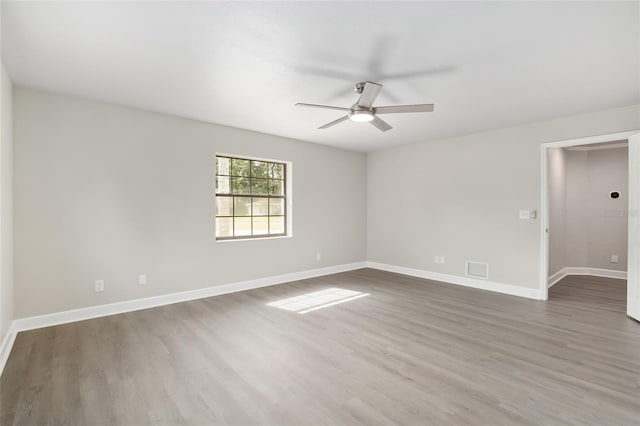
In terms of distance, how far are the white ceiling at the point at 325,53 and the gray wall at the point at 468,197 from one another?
63 centimetres

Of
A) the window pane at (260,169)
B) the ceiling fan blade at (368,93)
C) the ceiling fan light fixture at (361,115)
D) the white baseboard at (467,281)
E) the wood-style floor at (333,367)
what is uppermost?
the ceiling fan blade at (368,93)

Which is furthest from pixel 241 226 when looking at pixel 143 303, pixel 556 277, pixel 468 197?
pixel 556 277

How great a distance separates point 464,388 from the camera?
2141 millimetres

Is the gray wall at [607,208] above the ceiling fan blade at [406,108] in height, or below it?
below

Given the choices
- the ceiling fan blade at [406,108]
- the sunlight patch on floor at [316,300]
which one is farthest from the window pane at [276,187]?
the ceiling fan blade at [406,108]

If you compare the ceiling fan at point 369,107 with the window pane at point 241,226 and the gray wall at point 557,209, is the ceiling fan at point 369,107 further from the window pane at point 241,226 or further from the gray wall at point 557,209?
the gray wall at point 557,209

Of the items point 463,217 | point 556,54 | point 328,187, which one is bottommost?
point 463,217

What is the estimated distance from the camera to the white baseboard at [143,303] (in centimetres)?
323

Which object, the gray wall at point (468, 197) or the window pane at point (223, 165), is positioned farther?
the window pane at point (223, 165)

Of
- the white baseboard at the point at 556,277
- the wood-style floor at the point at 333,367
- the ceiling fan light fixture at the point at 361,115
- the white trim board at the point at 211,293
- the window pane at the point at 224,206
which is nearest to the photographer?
the wood-style floor at the point at 333,367

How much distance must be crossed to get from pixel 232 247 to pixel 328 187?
7.42 feet

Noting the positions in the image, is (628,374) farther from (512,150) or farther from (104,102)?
(104,102)

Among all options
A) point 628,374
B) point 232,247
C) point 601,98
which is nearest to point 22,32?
point 232,247

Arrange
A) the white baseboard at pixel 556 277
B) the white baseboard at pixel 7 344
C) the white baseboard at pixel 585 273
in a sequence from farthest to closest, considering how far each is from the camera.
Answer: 1. the white baseboard at pixel 585 273
2. the white baseboard at pixel 556 277
3. the white baseboard at pixel 7 344
